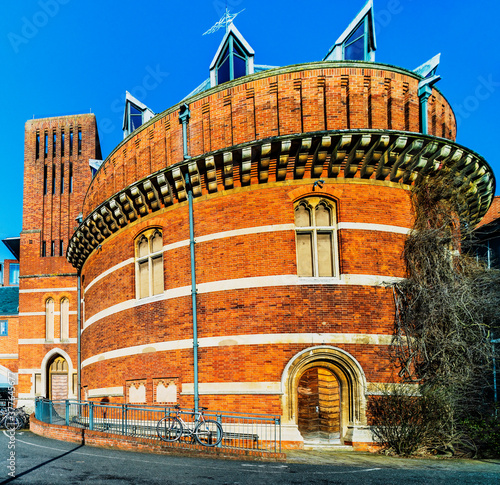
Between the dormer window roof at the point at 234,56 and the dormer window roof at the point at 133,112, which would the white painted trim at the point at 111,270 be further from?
the dormer window roof at the point at 234,56

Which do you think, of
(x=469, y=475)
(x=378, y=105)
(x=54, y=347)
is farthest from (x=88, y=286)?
(x=469, y=475)

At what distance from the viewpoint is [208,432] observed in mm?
14008

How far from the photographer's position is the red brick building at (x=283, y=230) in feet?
48.1

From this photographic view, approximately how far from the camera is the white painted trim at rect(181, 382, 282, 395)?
47.4 feet

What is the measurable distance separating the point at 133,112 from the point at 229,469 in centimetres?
1679

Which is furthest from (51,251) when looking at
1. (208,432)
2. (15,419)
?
(208,432)

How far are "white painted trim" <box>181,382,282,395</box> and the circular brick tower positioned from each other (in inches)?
1.3

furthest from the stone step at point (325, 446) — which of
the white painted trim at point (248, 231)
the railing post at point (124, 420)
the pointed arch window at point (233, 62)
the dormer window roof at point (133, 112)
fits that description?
the dormer window roof at point (133, 112)

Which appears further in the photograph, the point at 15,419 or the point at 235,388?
the point at 15,419

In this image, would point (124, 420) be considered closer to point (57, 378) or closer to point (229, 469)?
point (229, 469)

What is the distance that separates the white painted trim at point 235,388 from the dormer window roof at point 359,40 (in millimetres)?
10933

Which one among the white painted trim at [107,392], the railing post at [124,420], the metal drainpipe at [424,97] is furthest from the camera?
the white painted trim at [107,392]

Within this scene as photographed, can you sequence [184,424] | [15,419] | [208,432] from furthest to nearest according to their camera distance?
[15,419], [184,424], [208,432]

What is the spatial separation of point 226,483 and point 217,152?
9.31 m
